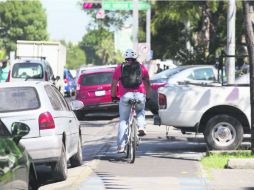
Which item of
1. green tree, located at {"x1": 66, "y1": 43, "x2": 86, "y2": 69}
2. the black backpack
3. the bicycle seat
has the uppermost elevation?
the black backpack

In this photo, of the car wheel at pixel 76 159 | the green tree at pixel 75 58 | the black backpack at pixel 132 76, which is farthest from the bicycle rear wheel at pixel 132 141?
the green tree at pixel 75 58

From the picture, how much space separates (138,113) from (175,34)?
39236 mm

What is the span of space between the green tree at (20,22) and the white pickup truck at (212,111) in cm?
9215

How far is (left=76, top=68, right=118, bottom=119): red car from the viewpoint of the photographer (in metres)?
24.8

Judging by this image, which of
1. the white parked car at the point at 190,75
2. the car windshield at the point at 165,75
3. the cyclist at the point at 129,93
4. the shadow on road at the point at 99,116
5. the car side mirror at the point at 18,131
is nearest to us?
the car side mirror at the point at 18,131

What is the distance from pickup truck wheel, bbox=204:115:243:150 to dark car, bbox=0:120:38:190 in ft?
19.9

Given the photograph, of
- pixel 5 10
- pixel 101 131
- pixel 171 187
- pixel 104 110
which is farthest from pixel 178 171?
pixel 5 10

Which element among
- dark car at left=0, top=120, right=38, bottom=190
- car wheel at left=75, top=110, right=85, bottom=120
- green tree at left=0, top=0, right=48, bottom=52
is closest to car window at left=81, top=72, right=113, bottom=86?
car wheel at left=75, top=110, right=85, bottom=120

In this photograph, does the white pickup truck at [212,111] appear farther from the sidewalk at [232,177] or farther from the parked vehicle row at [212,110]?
the sidewalk at [232,177]

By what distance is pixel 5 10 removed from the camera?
110 meters

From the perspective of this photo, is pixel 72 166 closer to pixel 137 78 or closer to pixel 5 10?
pixel 137 78

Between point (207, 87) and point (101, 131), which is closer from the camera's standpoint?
point (207, 87)

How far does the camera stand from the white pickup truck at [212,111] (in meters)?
13.7

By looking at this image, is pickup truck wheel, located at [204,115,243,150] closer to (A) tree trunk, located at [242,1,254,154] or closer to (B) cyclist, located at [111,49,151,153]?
(A) tree trunk, located at [242,1,254,154]
